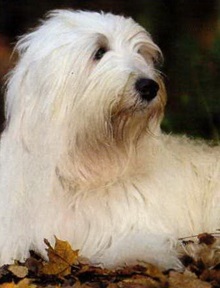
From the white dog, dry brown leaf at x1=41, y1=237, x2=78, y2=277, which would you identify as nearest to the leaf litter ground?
dry brown leaf at x1=41, y1=237, x2=78, y2=277

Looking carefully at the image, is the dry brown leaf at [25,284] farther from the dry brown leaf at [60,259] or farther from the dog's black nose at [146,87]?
the dog's black nose at [146,87]

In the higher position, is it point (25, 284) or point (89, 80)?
point (89, 80)

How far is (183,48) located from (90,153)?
1.93 metres

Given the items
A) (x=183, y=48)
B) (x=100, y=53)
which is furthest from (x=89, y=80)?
(x=183, y=48)

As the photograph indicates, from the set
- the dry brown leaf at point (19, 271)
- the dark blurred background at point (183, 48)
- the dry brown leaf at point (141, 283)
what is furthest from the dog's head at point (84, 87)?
the dark blurred background at point (183, 48)

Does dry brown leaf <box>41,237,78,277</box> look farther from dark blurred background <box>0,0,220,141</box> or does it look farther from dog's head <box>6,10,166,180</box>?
dark blurred background <box>0,0,220,141</box>

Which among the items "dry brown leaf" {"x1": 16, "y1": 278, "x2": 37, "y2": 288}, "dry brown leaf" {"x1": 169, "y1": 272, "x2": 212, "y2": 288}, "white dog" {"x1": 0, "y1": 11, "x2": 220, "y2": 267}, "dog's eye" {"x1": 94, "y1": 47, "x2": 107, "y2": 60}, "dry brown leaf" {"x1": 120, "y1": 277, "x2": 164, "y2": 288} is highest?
"dog's eye" {"x1": 94, "y1": 47, "x2": 107, "y2": 60}

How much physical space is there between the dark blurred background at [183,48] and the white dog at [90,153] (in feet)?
4.53

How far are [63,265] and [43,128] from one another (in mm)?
723

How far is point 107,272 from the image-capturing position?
5.53 metres

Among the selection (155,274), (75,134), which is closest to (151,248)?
(155,274)

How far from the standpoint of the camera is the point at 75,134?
18.4 ft

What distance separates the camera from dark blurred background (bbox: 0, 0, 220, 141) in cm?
736

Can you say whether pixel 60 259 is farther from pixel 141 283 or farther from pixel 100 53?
pixel 100 53
